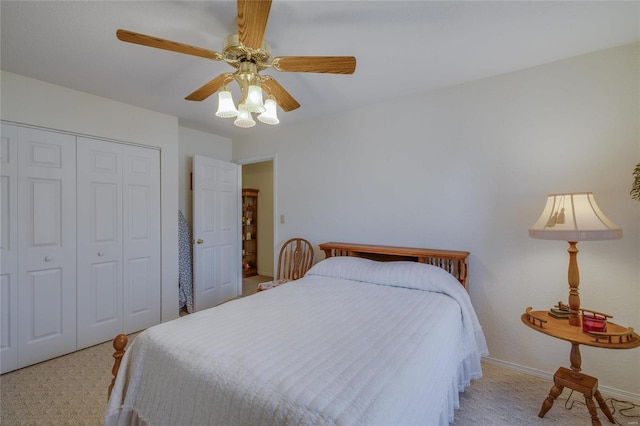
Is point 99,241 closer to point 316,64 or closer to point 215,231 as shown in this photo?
point 215,231

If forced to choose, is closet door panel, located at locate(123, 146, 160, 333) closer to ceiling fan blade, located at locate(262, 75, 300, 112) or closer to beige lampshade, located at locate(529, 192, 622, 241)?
ceiling fan blade, located at locate(262, 75, 300, 112)

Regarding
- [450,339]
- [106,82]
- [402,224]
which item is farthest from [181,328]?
[106,82]

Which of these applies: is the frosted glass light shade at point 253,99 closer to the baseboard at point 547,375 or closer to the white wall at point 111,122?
the white wall at point 111,122

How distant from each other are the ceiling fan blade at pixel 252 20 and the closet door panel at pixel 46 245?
2229 millimetres

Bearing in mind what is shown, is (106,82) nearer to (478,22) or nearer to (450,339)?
(478,22)

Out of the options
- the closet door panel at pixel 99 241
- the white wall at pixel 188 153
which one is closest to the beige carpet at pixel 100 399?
the closet door panel at pixel 99 241

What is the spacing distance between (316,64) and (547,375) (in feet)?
8.92

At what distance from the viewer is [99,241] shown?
2709mm

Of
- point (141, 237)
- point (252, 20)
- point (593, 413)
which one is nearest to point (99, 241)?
point (141, 237)

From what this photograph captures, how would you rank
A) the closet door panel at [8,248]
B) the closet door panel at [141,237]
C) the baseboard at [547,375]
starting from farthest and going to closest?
the closet door panel at [141,237]
the closet door panel at [8,248]
the baseboard at [547,375]

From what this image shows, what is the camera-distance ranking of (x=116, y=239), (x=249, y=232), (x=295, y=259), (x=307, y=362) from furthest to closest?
(x=249, y=232), (x=295, y=259), (x=116, y=239), (x=307, y=362)

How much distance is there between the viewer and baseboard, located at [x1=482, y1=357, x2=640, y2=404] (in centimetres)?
185

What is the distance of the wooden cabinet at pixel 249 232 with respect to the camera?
210 inches

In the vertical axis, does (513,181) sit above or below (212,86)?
below
